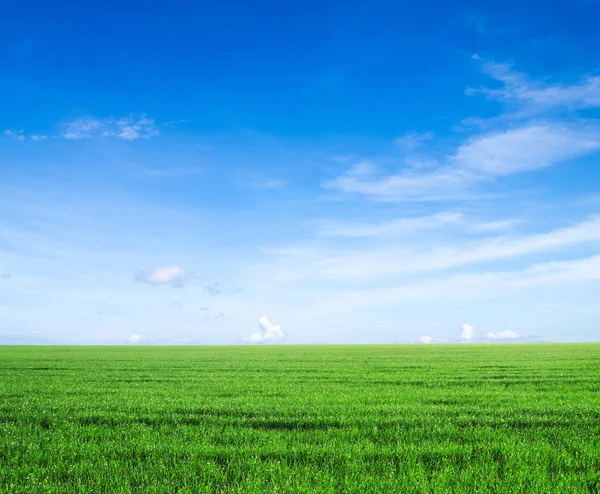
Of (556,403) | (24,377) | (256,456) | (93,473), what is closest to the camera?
(93,473)

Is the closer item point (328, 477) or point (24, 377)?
point (328, 477)

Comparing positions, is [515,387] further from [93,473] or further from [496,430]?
[93,473]

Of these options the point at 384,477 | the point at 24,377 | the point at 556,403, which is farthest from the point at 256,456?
the point at 24,377

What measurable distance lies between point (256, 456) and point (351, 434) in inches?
103

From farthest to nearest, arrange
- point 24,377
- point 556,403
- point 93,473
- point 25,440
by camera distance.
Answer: point 24,377
point 556,403
point 25,440
point 93,473

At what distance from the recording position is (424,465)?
8.74 metres

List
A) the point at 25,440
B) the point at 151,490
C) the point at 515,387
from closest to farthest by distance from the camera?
the point at 151,490
the point at 25,440
the point at 515,387

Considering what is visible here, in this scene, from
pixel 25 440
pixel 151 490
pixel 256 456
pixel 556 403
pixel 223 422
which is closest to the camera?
pixel 151 490

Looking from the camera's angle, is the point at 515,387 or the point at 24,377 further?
the point at 24,377

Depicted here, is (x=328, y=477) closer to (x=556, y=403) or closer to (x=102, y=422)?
(x=102, y=422)

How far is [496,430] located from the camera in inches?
438

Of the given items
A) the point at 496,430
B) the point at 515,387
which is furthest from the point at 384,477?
the point at 515,387

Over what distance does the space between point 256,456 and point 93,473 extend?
2978mm

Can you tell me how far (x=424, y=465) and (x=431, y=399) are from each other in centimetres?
748
